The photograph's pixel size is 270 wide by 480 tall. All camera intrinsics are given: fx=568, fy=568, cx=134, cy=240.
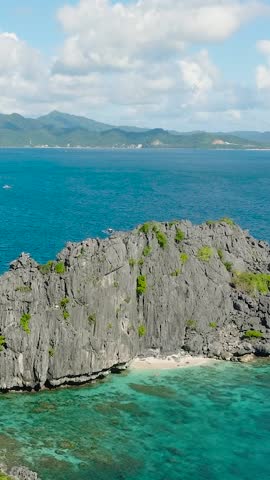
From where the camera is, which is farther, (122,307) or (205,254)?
(205,254)

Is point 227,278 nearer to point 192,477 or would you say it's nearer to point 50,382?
point 50,382

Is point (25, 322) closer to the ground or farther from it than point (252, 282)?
closer to the ground

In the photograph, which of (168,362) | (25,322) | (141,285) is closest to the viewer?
(25,322)

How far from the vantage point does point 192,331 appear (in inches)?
2874

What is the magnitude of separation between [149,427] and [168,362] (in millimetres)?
15737

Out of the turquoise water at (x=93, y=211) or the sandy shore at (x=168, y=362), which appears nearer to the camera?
the sandy shore at (x=168, y=362)

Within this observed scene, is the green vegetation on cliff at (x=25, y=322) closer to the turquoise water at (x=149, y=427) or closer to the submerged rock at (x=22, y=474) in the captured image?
the turquoise water at (x=149, y=427)

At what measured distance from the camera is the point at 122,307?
69062 millimetres

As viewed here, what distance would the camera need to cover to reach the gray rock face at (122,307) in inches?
2458

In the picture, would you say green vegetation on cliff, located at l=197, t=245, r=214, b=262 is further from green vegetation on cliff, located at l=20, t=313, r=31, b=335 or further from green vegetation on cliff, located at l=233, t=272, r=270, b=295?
green vegetation on cliff, located at l=20, t=313, r=31, b=335

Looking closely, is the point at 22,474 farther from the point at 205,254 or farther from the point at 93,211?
the point at 93,211

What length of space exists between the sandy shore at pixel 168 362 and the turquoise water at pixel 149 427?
5.35 feet

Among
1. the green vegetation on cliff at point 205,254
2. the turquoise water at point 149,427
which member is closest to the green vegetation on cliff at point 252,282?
the green vegetation on cliff at point 205,254

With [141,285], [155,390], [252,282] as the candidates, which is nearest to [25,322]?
[155,390]
